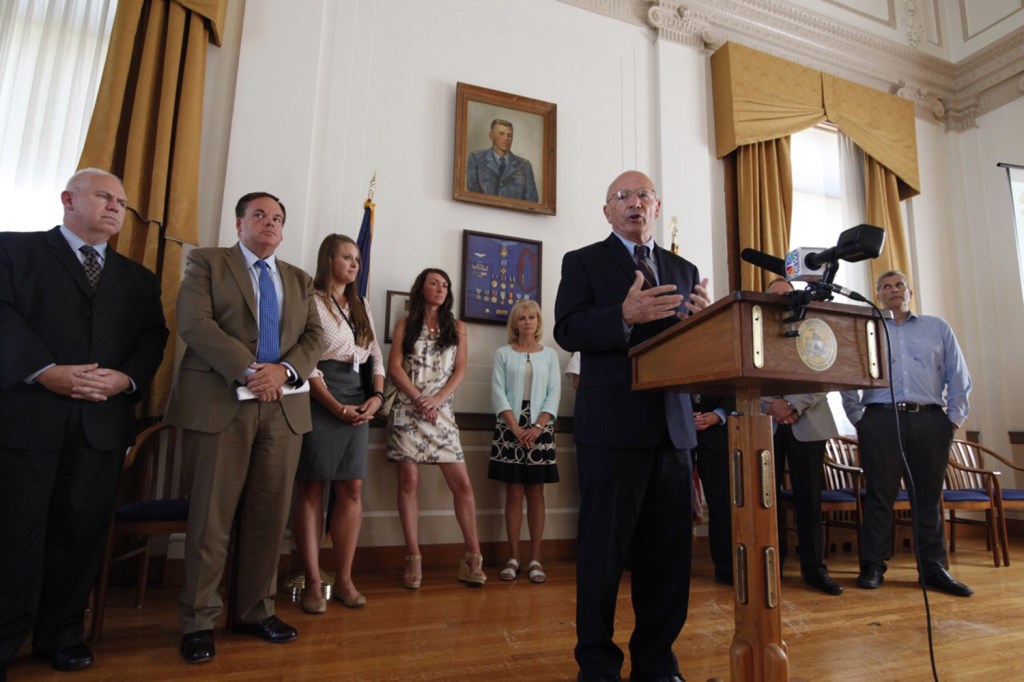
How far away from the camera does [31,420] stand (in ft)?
6.50

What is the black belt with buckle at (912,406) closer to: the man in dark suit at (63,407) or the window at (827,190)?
the window at (827,190)

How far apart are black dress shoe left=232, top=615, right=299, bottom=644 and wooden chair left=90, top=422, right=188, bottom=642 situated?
1.54 feet

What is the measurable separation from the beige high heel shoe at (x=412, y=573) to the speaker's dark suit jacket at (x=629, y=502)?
1.48m

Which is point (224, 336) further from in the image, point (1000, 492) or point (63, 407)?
point (1000, 492)

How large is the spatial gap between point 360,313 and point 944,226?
560cm

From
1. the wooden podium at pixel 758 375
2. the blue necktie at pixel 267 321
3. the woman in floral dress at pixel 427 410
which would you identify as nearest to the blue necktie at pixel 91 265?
the blue necktie at pixel 267 321

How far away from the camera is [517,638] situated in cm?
227

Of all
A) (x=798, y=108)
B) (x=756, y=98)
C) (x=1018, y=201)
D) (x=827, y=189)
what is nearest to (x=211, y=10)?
(x=756, y=98)

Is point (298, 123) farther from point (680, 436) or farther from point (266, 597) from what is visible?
point (680, 436)

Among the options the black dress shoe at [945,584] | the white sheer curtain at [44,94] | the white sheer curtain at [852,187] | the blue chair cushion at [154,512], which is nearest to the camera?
the blue chair cushion at [154,512]

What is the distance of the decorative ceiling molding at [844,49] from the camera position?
486 centimetres

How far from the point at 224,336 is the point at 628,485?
1.47 metres

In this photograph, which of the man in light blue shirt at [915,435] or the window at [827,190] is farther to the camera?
the window at [827,190]

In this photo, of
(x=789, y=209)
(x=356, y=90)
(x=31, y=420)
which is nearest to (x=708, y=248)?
(x=789, y=209)
